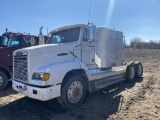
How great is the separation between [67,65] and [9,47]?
478 cm

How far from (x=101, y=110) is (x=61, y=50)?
7.81 feet

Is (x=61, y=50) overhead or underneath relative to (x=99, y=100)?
overhead

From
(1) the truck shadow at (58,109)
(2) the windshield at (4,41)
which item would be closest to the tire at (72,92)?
(1) the truck shadow at (58,109)

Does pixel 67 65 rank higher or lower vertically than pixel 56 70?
higher

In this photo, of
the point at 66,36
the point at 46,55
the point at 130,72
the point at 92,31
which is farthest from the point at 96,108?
the point at 130,72

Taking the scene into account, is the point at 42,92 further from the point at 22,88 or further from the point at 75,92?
the point at 75,92

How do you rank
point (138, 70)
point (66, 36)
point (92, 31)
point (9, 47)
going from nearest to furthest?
point (92, 31) < point (66, 36) < point (9, 47) < point (138, 70)

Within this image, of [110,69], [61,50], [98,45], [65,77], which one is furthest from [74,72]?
[110,69]

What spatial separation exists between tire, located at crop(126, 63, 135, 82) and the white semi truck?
6.50 ft

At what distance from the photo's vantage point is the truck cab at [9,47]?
861 cm

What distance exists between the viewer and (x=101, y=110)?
18.8 feet

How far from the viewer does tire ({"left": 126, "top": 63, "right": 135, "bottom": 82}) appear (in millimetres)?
10094

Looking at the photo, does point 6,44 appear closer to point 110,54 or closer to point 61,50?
point 61,50

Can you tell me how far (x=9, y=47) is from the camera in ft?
30.1
